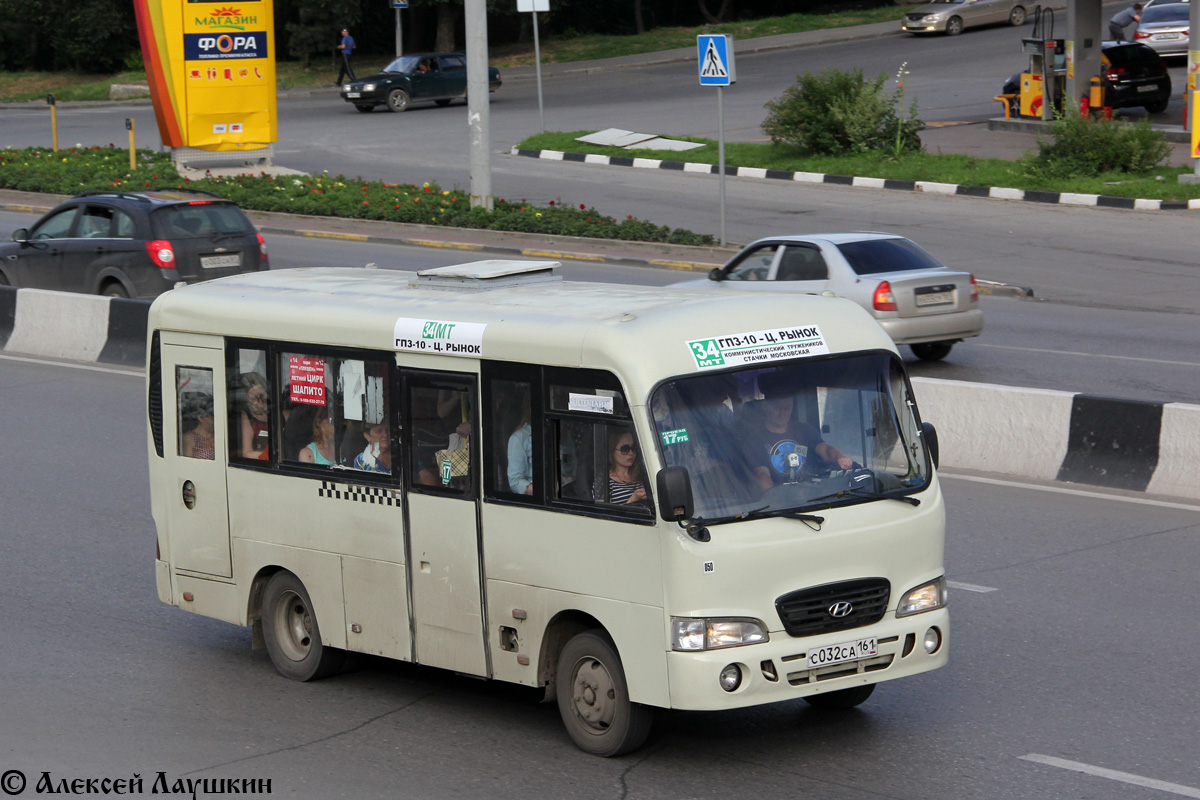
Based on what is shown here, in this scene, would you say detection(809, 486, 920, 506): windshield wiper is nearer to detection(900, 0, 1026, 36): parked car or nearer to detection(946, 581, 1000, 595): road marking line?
detection(946, 581, 1000, 595): road marking line

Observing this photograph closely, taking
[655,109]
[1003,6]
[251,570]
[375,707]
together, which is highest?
[1003,6]

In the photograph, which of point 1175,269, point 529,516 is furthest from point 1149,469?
point 1175,269

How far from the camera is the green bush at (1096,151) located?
28.0 meters

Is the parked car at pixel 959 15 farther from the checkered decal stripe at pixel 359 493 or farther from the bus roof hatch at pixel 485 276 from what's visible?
the checkered decal stripe at pixel 359 493

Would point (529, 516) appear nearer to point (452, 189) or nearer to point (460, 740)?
point (460, 740)

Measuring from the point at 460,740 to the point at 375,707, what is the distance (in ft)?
2.28

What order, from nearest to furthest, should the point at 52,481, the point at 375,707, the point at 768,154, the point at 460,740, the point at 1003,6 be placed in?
the point at 460,740, the point at 375,707, the point at 52,481, the point at 768,154, the point at 1003,6

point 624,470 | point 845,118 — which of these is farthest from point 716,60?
point 624,470

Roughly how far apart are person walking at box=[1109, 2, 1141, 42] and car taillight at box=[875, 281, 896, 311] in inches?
1343

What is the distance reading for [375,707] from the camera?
7.31 meters

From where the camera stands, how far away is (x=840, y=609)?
6.29 m

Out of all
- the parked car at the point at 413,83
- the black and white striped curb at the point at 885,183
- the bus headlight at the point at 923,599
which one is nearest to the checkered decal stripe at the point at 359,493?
the bus headlight at the point at 923,599

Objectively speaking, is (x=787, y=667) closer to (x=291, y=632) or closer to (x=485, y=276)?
(x=485, y=276)

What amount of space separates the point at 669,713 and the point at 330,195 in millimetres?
23449
